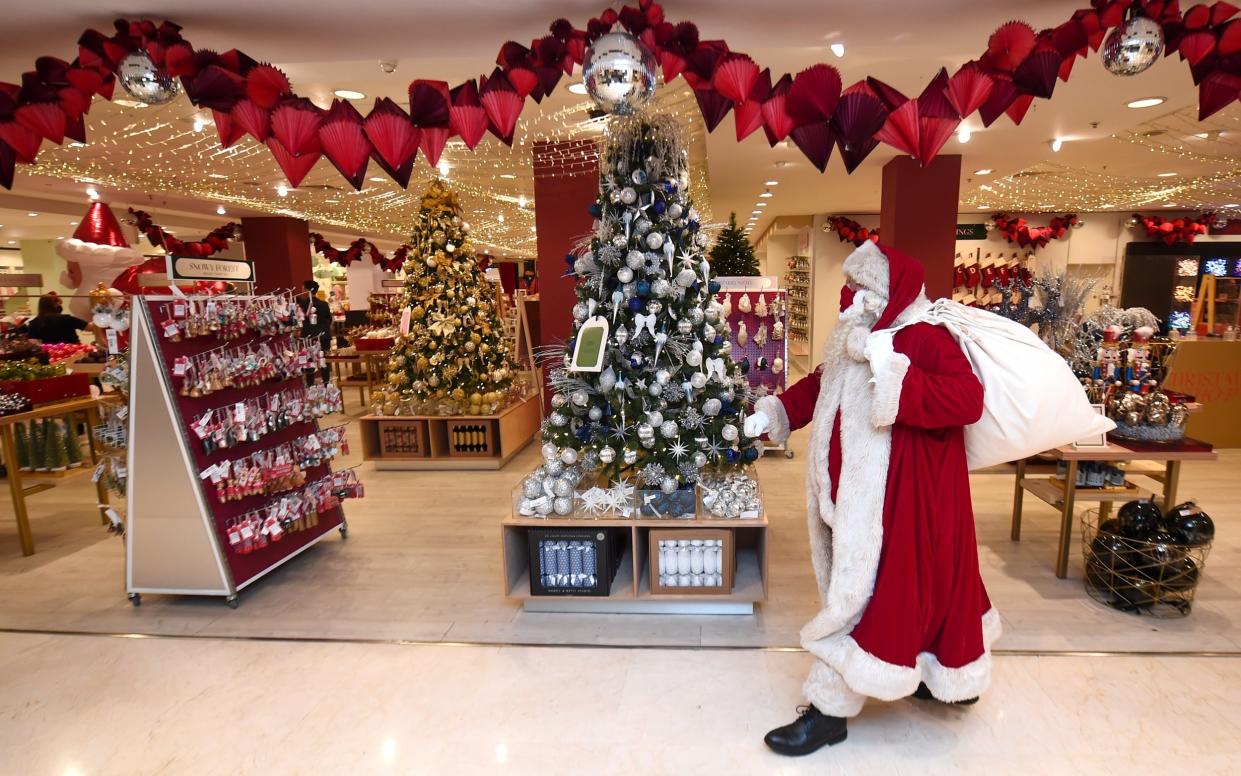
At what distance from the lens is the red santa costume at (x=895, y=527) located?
1995 mm

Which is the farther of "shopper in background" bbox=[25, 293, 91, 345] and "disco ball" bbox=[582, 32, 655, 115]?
"shopper in background" bbox=[25, 293, 91, 345]

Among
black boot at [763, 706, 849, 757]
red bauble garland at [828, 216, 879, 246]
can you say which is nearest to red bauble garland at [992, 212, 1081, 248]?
red bauble garland at [828, 216, 879, 246]

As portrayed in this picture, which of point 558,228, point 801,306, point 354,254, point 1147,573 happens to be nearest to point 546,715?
point 1147,573

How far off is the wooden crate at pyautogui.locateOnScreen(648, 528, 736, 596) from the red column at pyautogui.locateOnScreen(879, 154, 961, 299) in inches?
198

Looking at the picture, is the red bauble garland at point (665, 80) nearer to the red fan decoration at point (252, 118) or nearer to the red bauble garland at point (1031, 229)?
the red fan decoration at point (252, 118)

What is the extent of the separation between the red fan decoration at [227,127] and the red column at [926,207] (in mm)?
6145

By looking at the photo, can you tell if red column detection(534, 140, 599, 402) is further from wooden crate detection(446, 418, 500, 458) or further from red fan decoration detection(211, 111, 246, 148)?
red fan decoration detection(211, 111, 246, 148)

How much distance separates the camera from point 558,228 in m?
6.16

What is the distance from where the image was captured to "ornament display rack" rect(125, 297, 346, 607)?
3.06 metres

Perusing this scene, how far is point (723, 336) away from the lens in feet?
11.0

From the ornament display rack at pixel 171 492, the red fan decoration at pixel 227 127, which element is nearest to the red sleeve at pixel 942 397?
the red fan decoration at pixel 227 127

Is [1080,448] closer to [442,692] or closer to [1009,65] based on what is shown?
[1009,65]

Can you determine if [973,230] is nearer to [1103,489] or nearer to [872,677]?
[1103,489]

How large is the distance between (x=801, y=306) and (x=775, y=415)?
1167cm
